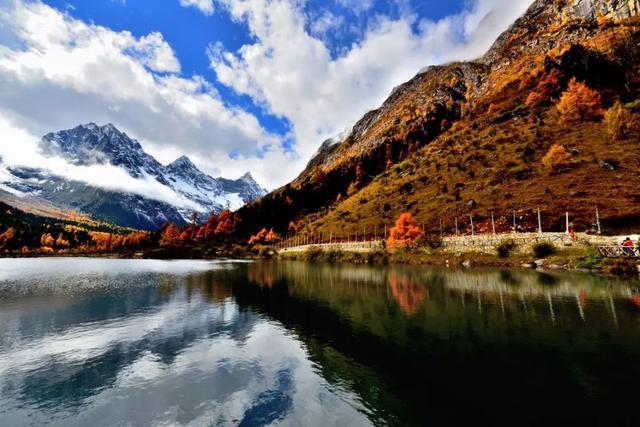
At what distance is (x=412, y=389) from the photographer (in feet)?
57.2

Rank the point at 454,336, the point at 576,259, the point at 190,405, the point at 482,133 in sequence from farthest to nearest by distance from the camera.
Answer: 1. the point at 482,133
2. the point at 576,259
3. the point at 454,336
4. the point at 190,405

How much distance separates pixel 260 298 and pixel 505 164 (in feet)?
398

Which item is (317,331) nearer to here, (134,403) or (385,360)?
(385,360)

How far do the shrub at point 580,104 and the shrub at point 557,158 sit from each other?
1379 inches

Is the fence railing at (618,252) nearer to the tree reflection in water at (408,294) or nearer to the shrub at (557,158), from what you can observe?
the tree reflection in water at (408,294)

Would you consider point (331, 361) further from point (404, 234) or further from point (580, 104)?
point (580, 104)

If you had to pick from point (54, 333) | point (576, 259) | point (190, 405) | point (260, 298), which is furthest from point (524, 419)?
point (576, 259)

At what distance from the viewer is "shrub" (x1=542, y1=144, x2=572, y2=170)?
114688mm

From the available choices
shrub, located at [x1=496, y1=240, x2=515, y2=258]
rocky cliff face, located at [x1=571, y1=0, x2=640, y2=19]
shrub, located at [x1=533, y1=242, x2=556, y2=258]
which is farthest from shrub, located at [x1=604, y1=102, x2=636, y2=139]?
rocky cliff face, located at [x1=571, y1=0, x2=640, y2=19]

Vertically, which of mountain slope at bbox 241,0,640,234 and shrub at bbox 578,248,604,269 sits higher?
mountain slope at bbox 241,0,640,234

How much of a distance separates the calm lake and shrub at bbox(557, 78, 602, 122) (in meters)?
132

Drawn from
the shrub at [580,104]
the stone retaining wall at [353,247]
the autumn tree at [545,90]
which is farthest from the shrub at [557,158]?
the stone retaining wall at [353,247]

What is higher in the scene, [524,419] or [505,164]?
[505,164]

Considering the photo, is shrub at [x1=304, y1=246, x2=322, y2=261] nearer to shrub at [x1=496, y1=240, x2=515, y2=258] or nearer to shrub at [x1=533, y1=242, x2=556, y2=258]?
shrub at [x1=496, y1=240, x2=515, y2=258]
